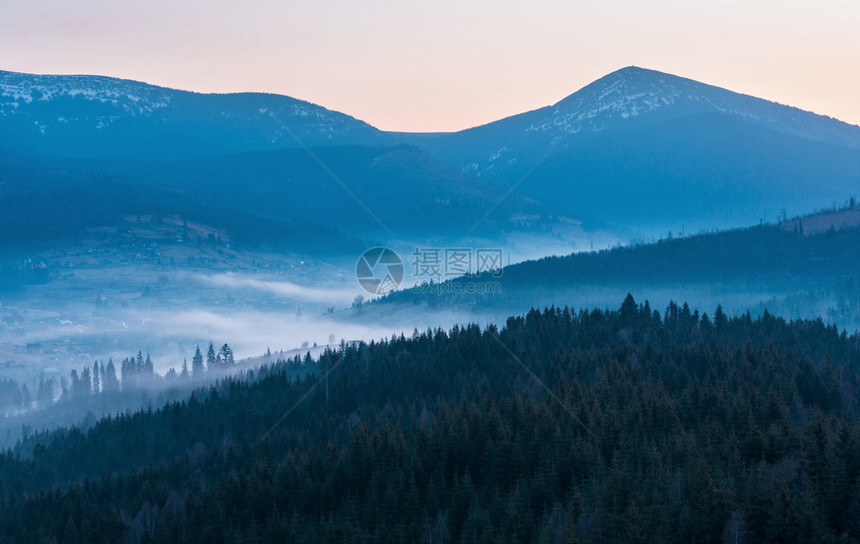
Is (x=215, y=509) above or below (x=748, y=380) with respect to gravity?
below

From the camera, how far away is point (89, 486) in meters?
165

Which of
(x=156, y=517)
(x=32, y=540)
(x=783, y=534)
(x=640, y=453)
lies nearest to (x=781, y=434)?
(x=640, y=453)

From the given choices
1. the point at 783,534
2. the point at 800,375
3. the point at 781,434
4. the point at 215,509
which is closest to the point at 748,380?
the point at 800,375

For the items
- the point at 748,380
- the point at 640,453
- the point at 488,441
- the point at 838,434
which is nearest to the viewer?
the point at 838,434

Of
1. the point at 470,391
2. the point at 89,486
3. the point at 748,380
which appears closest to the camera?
the point at 748,380

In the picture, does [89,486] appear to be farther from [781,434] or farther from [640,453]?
[781,434]

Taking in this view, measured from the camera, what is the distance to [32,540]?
139625mm

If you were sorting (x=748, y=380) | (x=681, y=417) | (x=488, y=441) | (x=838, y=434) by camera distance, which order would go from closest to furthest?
(x=838, y=434) → (x=488, y=441) → (x=681, y=417) → (x=748, y=380)

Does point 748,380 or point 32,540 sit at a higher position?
point 748,380

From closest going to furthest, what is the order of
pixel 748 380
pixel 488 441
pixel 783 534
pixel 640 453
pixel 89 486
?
pixel 783 534, pixel 640 453, pixel 488 441, pixel 748 380, pixel 89 486

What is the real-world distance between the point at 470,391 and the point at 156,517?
200 feet

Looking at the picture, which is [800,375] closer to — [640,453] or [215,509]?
[640,453]

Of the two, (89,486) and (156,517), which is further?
(89,486)

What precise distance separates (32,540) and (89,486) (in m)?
25.6
